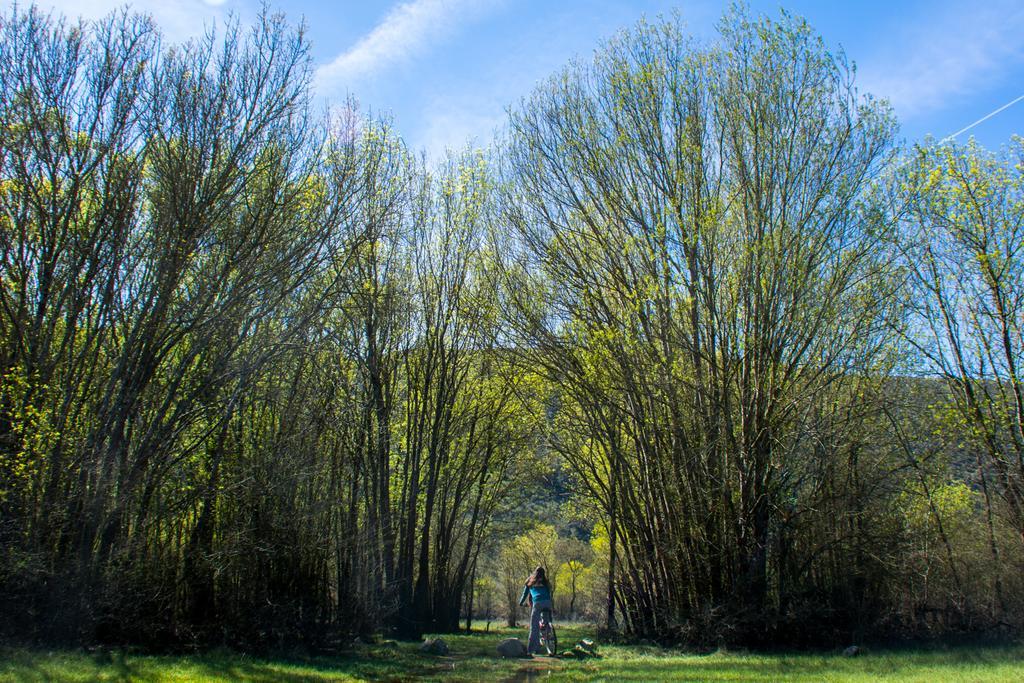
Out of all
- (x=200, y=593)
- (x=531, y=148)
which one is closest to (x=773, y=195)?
(x=531, y=148)

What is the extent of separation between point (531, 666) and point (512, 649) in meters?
1.95

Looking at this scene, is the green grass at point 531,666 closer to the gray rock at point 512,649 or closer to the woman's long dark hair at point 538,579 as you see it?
the gray rock at point 512,649

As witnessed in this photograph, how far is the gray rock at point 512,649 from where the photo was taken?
42.6 ft


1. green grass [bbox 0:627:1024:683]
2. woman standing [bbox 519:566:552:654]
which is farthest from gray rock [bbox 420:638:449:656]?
woman standing [bbox 519:566:552:654]

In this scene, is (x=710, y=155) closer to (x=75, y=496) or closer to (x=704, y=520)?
(x=704, y=520)

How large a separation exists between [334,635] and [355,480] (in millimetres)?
3057

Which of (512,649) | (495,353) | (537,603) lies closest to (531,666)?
(537,603)

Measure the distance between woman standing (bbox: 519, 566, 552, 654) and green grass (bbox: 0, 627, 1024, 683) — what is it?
0.72 meters

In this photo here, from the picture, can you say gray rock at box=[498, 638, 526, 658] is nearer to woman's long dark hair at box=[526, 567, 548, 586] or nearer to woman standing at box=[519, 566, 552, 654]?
woman standing at box=[519, 566, 552, 654]

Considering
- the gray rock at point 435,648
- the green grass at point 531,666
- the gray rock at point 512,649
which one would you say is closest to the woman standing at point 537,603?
the gray rock at point 512,649

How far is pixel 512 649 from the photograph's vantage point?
13.1 meters

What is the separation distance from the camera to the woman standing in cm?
1281

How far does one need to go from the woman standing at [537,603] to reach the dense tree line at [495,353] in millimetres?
2534

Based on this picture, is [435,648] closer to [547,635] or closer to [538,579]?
[547,635]
